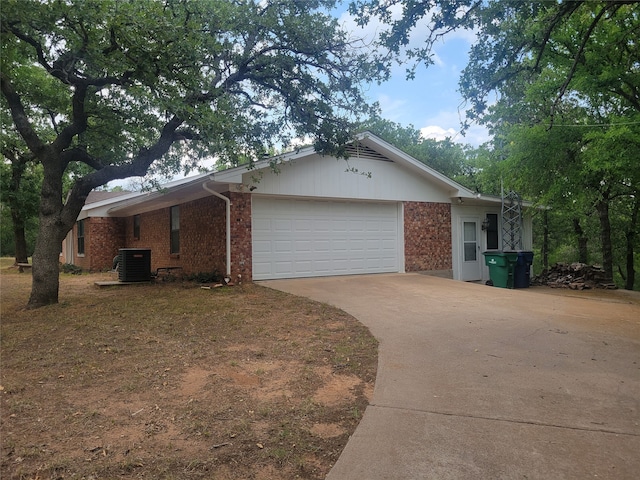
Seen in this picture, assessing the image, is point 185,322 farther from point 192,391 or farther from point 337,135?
point 337,135

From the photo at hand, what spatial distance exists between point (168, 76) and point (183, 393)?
5.65 meters

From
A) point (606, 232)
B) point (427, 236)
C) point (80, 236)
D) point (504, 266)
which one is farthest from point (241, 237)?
point (80, 236)

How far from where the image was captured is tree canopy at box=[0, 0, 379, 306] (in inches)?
259

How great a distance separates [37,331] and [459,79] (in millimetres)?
7602

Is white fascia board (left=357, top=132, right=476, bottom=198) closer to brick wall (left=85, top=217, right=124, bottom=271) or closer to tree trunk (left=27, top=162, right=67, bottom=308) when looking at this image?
tree trunk (left=27, top=162, right=67, bottom=308)

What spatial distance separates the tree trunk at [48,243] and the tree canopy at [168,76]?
0.07 feet

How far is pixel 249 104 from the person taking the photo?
374 inches

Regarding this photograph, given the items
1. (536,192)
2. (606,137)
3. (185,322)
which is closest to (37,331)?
(185,322)

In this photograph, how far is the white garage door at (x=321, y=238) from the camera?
1082 centimetres

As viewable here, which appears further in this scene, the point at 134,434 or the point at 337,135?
the point at 337,135

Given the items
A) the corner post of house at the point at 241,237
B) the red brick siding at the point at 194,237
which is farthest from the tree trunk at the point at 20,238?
the corner post of house at the point at 241,237

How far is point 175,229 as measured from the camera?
45.0ft

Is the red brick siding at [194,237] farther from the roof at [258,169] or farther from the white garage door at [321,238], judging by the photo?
the white garage door at [321,238]

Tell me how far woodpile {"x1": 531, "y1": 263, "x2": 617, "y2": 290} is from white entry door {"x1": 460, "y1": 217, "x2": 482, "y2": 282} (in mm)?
1897
